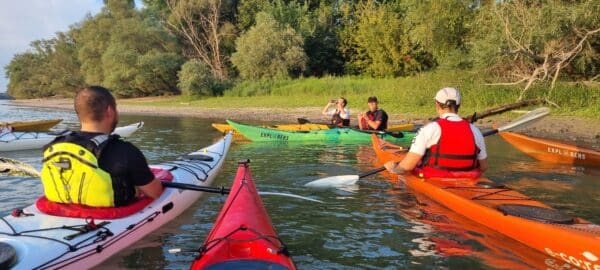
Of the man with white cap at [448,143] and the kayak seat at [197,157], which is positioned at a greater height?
the man with white cap at [448,143]

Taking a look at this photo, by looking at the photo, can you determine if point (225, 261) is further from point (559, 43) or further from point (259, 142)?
point (559, 43)

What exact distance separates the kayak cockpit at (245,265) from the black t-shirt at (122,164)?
104 cm

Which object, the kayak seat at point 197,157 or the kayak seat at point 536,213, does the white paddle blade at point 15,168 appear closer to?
the kayak seat at point 197,157

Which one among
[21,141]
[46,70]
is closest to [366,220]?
[21,141]

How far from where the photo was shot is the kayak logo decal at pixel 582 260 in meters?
3.68

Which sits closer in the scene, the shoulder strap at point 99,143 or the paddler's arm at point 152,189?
the shoulder strap at point 99,143

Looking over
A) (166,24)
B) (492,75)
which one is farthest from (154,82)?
(492,75)

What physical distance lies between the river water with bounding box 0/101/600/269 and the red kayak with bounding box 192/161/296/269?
27.6 inches

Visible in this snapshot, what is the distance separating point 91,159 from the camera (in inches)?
142

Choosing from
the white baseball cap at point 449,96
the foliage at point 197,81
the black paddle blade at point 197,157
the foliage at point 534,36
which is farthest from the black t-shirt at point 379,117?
the foliage at point 197,81

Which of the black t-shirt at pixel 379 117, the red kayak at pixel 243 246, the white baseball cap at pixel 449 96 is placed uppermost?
the white baseball cap at pixel 449 96

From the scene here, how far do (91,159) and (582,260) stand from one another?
12.3ft

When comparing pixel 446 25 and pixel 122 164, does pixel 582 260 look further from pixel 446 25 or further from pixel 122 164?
pixel 446 25

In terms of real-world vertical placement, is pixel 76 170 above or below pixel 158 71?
below
